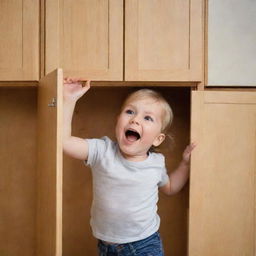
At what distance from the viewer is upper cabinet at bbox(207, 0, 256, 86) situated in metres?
1.56

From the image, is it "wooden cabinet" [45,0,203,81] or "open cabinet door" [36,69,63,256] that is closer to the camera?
"open cabinet door" [36,69,63,256]

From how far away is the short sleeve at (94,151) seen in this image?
4.91ft

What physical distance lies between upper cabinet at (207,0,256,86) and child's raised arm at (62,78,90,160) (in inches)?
20.9

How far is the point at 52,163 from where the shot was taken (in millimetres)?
1272

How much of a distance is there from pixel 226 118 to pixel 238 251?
1.85ft

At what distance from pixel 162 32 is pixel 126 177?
598 mm

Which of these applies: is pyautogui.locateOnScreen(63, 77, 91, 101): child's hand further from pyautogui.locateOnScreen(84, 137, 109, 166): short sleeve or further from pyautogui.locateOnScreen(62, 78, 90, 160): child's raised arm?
pyautogui.locateOnScreen(84, 137, 109, 166): short sleeve

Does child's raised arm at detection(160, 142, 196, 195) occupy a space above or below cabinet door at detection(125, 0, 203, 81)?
below

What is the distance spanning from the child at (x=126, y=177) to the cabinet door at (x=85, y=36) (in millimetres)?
99

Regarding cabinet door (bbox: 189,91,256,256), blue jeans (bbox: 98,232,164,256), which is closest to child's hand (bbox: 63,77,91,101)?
cabinet door (bbox: 189,91,256,256)

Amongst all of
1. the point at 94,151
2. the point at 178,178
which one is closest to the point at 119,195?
the point at 94,151

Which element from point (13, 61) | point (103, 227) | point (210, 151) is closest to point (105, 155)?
point (103, 227)

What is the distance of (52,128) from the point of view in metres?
1.29

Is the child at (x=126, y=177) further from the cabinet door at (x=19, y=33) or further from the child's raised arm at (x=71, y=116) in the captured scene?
the cabinet door at (x=19, y=33)
